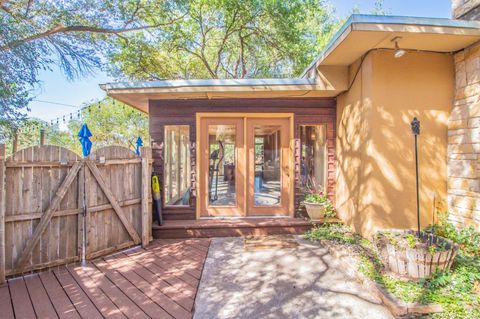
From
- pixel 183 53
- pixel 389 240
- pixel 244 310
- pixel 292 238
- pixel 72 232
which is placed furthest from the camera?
pixel 183 53

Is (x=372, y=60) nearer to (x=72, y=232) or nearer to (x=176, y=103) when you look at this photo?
(x=176, y=103)

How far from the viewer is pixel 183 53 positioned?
11375 mm

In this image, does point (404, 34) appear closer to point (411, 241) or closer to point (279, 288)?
point (411, 241)

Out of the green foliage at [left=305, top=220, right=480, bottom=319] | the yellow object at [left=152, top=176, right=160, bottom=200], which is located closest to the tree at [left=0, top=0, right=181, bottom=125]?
the yellow object at [left=152, top=176, right=160, bottom=200]

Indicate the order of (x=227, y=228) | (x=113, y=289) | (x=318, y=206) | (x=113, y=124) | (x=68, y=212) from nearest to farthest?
(x=113, y=289), (x=68, y=212), (x=227, y=228), (x=318, y=206), (x=113, y=124)

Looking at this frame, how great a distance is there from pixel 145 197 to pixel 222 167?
1.53 metres

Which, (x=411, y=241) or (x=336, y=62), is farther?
(x=336, y=62)

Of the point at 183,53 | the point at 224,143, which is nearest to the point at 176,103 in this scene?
the point at 224,143

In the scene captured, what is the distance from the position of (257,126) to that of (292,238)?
2.12 metres

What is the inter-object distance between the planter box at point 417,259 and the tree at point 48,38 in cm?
812

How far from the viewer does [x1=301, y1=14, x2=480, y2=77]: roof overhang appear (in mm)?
2980

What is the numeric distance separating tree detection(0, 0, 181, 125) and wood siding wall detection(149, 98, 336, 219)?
13.1ft

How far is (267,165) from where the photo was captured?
16.0 ft

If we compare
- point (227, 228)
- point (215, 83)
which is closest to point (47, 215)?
point (227, 228)
